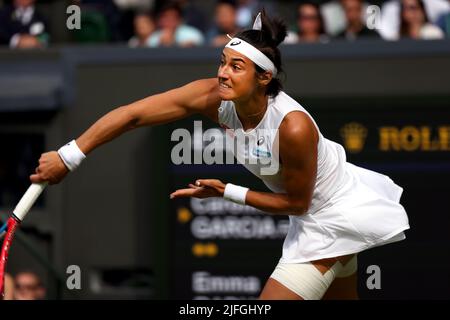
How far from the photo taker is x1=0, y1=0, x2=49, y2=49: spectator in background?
34.7ft

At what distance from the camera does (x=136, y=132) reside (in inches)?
387

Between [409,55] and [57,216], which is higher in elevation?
[409,55]

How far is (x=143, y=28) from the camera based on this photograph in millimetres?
10672

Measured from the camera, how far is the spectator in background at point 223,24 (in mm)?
10367

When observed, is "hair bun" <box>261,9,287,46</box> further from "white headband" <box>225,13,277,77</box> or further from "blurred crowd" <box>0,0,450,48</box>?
"blurred crowd" <box>0,0,450,48</box>

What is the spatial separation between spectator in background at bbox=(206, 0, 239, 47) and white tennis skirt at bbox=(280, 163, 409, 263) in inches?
151

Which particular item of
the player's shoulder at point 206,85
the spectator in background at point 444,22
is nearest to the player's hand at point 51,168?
the player's shoulder at point 206,85

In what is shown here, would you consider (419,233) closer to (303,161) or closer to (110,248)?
(110,248)

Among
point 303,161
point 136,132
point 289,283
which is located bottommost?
point 289,283

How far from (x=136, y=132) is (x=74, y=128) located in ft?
1.55

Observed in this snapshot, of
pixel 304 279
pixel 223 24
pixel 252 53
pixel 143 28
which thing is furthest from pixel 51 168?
pixel 143 28

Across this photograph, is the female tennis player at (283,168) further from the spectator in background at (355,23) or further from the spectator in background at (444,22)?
the spectator in background at (444,22)

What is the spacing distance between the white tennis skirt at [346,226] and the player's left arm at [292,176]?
0.20 meters

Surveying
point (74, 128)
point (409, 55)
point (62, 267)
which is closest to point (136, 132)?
point (74, 128)
